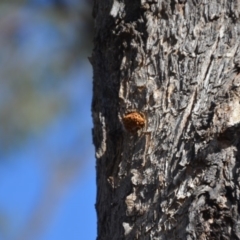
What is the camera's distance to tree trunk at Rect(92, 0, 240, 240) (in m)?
1.00

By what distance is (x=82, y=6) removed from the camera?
8.69 feet

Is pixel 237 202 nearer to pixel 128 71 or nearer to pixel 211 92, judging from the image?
pixel 211 92

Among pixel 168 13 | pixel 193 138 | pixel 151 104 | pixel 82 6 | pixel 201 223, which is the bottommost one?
pixel 201 223

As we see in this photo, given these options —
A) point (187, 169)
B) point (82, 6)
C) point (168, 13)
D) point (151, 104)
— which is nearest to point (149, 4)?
Answer: point (168, 13)

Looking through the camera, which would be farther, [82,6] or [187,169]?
[82,6]

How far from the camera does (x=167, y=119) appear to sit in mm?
1113

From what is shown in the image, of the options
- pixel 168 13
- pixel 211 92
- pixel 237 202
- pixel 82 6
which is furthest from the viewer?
pixel 82 6

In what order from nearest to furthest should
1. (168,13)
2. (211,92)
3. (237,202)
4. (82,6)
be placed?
(237,202)
(211,92)
(168,13)
(82,6)

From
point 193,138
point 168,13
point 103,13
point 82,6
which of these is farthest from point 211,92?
point 82,6

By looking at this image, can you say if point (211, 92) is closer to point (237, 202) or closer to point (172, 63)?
point (172, 63)

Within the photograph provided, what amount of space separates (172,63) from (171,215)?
0.26 metres

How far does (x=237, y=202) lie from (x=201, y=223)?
0.06 metres

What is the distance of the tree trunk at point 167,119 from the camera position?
1000 mm

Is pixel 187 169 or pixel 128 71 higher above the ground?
pixel 128 71
